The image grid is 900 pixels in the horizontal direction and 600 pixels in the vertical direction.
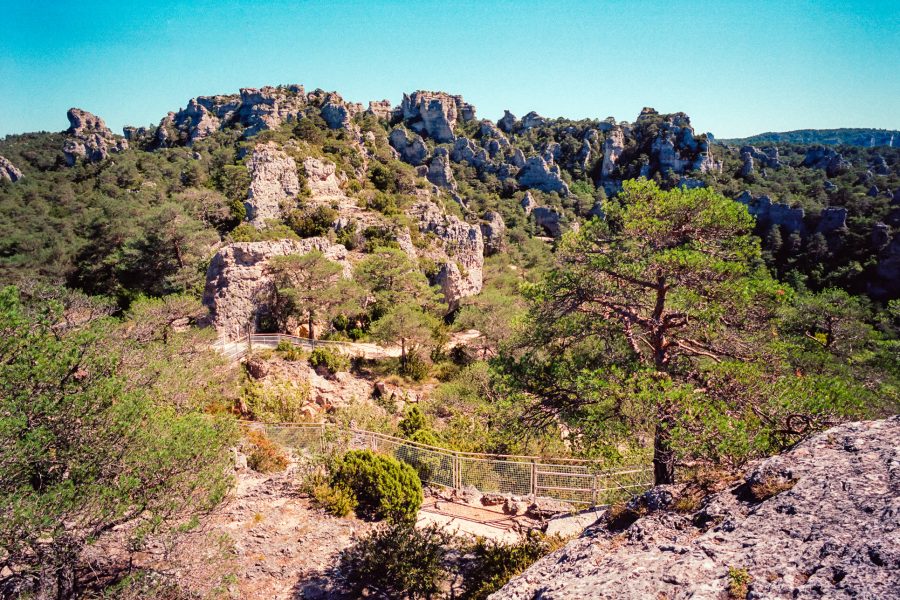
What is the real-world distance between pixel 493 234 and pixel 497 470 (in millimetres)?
47900

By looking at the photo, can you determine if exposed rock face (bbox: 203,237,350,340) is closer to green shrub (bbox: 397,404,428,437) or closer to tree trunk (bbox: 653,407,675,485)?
green shrub (bbox: 397,404,428,437)

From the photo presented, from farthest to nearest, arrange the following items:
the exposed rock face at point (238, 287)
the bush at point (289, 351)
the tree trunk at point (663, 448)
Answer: the exposed rock face at point (238, 287), the bush at point (289, 351), the tree trunk at point (663, 448)

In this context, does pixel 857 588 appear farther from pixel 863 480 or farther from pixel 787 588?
pixel 863 480

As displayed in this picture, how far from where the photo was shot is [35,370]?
5.87 meters

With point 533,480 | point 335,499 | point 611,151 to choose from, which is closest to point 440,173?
point 611,151

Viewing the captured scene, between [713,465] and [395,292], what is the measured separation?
2533 cm

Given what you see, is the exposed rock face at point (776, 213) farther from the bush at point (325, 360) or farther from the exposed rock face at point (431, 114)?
the bush at point (325, 360)

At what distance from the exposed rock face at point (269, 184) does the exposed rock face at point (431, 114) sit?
4496 centimetres

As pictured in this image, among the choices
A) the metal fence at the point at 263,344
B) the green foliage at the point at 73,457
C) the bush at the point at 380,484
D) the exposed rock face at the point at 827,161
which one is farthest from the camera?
the exposed rock face at the point at 827,161

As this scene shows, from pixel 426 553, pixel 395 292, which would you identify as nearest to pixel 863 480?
pixel 426 553

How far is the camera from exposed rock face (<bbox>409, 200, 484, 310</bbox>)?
3871cm

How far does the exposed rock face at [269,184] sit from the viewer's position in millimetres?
37344

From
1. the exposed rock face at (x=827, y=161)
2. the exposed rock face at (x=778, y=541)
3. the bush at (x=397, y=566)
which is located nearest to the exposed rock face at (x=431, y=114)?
the exposed rock face at (x=827, y=161)

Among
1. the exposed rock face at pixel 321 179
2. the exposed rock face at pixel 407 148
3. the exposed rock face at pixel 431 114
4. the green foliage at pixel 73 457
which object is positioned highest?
the exposed rock face at pixel 431 114
